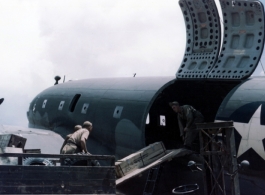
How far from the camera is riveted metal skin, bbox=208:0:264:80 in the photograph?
16.4 meters

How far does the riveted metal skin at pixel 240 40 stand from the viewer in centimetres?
1638

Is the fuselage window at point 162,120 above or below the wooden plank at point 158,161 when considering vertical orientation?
above

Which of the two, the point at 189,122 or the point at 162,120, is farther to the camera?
the point at 162,120

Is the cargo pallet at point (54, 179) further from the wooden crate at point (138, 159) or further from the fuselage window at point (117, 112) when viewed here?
the fuselage window at point (117, 112)

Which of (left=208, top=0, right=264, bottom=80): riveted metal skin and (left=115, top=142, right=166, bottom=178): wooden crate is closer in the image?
(left=115, top=142, right=166, bottom=178): wooden crate

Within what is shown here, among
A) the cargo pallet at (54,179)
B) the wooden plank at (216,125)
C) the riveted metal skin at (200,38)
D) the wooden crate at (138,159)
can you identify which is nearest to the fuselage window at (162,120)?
the riveted metal skin at (200,38)

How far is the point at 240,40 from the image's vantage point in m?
16.9

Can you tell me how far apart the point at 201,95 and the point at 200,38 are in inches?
83.5

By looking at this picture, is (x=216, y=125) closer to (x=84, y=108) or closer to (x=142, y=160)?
(x=142, y=160)

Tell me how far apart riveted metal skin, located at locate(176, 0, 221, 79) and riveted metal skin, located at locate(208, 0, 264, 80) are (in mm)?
336

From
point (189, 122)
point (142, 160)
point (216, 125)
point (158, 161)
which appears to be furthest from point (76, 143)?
point (189, 122)

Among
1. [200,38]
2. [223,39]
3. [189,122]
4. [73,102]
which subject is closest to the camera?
[189,122]

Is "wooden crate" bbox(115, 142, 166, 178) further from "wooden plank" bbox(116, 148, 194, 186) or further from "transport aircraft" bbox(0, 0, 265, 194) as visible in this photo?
"transport aircraft" bbox(0, 0, 265, 194)

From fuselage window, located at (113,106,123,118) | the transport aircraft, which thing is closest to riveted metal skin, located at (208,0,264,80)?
the transport aircraft
